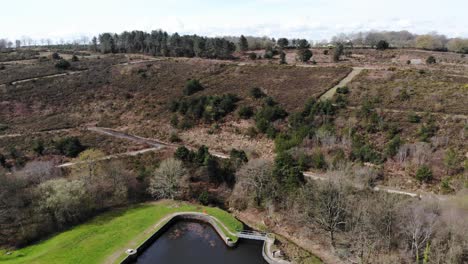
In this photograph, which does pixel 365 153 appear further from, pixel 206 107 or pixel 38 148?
pixel 38 148

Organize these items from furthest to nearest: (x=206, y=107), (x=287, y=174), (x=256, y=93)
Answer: (x=256, y=93) → (x=206, y=107) → (x=287, y=174)

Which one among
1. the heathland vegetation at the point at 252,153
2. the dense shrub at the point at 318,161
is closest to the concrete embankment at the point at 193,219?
the heathland vegetation at the point at 252,153

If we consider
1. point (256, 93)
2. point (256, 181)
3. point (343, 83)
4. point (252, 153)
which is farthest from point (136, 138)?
point (343, 83)

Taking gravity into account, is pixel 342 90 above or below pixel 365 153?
above

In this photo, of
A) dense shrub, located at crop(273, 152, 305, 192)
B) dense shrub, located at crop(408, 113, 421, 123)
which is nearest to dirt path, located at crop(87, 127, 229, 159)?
dense shrub, located at crop(273, 152, 305, 192)

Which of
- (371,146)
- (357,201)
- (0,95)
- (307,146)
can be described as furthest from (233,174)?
(0,95)

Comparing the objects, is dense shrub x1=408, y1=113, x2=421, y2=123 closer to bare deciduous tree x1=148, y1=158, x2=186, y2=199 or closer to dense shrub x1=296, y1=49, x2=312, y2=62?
bare deciduous tree x1=148, y1=158, x2=186, y2=199

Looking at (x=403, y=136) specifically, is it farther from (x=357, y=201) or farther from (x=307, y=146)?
(x=357, y=201)
